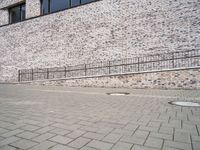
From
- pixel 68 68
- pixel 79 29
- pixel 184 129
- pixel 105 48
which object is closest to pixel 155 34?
pixel 105 48

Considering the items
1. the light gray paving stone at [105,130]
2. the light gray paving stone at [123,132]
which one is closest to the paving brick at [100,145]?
the light gray paving stone at [105,130]

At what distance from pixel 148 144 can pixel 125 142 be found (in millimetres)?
365

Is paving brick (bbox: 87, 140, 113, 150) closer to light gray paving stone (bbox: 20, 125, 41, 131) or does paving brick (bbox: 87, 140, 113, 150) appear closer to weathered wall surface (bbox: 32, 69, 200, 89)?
light gray paving stone (bbox: 20, 125, 41, 131)

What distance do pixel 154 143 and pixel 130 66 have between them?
1022cm

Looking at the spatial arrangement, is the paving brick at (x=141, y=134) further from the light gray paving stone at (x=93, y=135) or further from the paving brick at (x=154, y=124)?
the light gray paving stone at (x=93, y=135)

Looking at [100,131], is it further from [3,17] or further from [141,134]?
[3,17]

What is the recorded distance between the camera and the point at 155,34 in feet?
40.3

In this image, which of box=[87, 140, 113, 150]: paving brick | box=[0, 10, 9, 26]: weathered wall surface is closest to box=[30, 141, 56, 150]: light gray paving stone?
box=[87, 140, 113, 150]: paving brick

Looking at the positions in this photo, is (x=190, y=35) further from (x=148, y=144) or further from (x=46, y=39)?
(x=46, y=39)

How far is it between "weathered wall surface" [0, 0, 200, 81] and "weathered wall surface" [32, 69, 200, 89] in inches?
74.5

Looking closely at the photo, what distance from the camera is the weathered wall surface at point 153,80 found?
1030cm

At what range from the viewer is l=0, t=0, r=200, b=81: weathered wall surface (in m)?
11.7

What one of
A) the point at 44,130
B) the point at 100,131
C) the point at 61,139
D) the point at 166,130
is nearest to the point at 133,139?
the point at 100,131

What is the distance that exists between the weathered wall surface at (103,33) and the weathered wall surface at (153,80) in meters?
1.89
